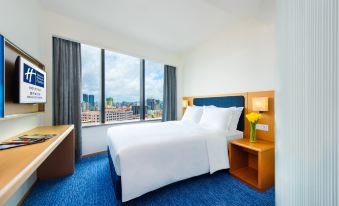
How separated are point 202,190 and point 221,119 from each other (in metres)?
1.18

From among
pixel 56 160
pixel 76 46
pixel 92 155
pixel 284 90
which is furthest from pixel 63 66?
pixel 284 90

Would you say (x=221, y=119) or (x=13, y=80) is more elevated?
(x=13, y=80)

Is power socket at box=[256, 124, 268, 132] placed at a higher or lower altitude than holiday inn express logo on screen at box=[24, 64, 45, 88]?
lower

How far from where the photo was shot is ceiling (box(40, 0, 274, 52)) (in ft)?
6.43

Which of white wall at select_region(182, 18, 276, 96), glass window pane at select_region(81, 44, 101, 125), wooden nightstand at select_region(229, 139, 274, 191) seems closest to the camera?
wooden nightstand at select_region(229, 139, 274, 191)

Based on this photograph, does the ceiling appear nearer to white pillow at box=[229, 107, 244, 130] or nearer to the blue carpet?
white pillow at box=[229, 107, 244, 130]

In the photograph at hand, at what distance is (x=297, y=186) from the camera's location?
732 millimetres

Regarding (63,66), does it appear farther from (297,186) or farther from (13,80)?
(297,186)

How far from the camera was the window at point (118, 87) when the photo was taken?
3137mm

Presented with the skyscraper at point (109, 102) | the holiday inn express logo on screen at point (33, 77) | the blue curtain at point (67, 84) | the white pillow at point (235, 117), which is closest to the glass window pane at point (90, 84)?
the skyscraper at point (109, 102)

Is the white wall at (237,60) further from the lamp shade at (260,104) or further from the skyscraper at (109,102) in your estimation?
the skyscraper at (109,102)

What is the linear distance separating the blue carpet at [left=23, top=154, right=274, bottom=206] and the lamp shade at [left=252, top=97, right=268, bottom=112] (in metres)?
1.09

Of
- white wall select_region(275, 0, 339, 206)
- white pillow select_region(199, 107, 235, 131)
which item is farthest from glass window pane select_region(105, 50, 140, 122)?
white wall select_region(275, 0, 339, 206)

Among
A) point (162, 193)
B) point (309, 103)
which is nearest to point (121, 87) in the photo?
point (162, 193)
